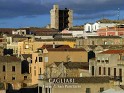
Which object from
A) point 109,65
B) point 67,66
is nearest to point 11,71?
point 67,66

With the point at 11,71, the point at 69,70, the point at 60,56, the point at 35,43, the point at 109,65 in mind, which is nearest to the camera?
the point at 109,65

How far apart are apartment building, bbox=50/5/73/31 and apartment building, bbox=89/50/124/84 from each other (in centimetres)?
Result: 8845

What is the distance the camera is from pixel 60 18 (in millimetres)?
145000

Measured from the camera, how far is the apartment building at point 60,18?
469 feet

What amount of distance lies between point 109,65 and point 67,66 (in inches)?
236

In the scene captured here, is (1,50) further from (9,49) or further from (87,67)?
(87,67)

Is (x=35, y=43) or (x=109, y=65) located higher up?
(x=35, y=43)

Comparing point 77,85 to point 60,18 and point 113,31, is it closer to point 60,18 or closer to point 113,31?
point 113,31

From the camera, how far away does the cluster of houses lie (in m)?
45.2

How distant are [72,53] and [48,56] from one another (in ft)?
8.96

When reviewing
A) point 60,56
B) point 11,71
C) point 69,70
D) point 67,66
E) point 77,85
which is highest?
point 60,56

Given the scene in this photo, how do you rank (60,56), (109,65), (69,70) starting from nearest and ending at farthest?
(109,65) < (69,70) < (60,56)

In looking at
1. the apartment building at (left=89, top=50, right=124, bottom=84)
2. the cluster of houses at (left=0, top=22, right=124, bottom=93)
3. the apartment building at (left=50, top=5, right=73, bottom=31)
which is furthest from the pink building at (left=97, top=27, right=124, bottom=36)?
the apartment building at (left=50, top=5, right=73, bottom=31)

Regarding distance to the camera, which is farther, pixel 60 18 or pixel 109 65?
pixel 60 18
